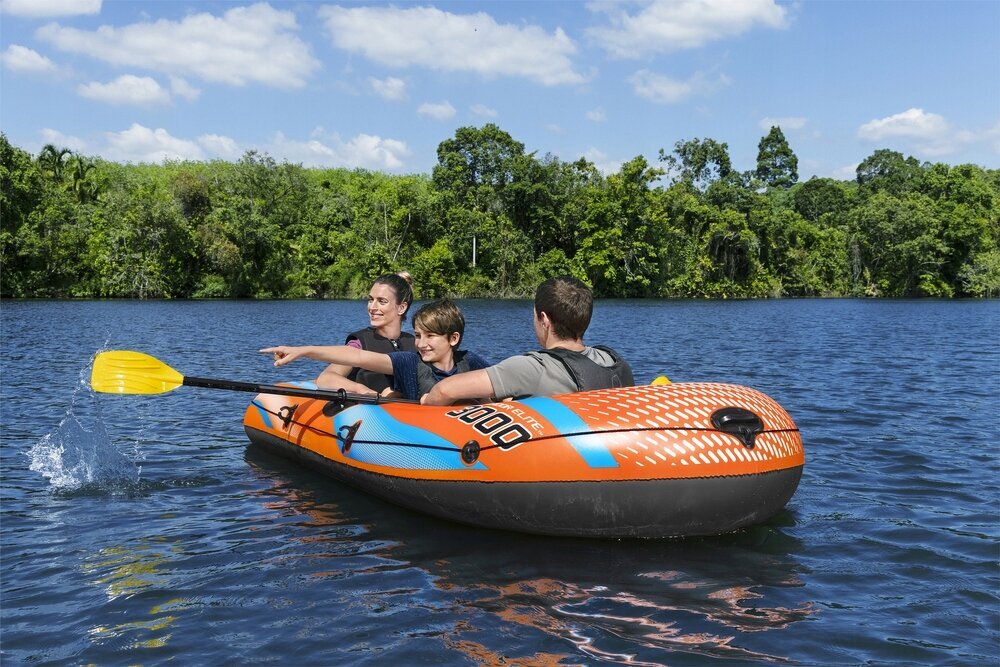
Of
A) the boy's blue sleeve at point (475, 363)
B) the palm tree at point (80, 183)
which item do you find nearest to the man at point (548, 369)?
the boy's blue sleeve at point (475, 363)

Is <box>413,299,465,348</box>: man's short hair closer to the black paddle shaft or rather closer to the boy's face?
the boy's face

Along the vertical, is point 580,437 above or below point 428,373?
below

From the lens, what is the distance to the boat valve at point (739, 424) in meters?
4.72

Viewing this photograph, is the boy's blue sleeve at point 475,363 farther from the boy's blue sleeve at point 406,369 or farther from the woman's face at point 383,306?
the woman's face at point 383,306

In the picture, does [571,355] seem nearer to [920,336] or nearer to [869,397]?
[869,397]

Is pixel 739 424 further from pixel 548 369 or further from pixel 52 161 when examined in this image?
pixel 52 161

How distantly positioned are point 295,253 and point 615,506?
5114cm

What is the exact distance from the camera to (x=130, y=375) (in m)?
6.32

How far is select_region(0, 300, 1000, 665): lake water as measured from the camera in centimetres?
359

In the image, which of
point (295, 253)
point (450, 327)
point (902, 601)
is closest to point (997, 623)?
point (902, 601)

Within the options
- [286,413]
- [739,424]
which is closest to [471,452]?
[739,424]

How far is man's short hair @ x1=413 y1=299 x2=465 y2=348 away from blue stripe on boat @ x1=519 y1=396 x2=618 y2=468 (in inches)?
35.7

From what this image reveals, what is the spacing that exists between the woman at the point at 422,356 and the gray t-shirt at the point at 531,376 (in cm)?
45

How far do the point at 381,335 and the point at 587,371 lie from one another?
6.22 feet
